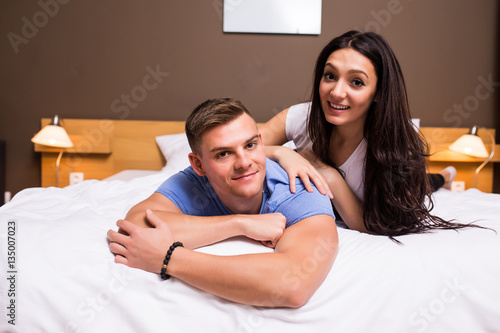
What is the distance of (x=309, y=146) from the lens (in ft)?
5.36

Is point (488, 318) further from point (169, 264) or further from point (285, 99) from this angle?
point (285, 99)

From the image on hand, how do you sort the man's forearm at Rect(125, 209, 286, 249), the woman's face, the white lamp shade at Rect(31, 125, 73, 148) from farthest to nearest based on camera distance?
the white lamp shade at Rect(31, 125, 73, 148) → the woman's face → the man's forearm at Rect(125, 209, 286, 249)

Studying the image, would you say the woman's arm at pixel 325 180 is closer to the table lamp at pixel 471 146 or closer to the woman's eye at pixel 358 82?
the woman's eye at pixel 358 82

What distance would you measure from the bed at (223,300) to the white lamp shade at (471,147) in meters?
1.75

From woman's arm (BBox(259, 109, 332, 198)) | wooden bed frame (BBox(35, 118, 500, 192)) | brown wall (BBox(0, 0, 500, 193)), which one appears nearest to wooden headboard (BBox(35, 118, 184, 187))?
wooden bed frame (BBox(35, 118, 500, 192))

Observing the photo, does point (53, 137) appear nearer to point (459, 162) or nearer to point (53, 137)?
point (53, 137)

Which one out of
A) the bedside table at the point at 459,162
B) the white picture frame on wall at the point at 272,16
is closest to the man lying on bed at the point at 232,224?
the white picture frame on wall at the point at 272,16

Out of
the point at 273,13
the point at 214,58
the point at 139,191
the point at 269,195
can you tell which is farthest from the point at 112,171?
the point at 269,195

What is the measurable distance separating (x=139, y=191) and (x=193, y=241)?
0.75m

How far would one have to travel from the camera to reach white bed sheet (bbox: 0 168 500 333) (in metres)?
0.87

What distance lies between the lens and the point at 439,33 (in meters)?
2.90

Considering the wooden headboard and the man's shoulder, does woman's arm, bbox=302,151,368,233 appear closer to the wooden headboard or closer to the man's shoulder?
the man's shoulder

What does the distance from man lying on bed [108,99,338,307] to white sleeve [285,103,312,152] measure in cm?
40

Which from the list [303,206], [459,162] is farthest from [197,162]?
[459,162]
